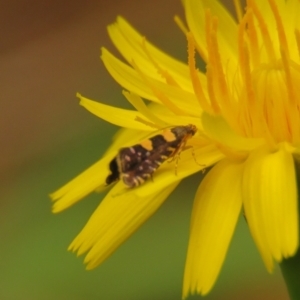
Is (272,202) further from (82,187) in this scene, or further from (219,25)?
(219,25)

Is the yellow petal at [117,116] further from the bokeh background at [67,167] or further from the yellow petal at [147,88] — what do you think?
the bokeh background at [67,167]

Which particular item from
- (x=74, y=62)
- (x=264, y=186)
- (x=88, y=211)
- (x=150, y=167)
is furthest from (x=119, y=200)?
(x=74, y=62)

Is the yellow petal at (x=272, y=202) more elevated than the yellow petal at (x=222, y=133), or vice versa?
the yellow petal at (x=222, y=133)

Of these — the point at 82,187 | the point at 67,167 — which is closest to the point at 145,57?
the point at 82,187

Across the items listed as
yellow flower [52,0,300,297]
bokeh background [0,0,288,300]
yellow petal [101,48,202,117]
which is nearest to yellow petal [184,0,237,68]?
yellow flower [52,0,300,297]

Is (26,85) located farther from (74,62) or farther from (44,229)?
(44,229)

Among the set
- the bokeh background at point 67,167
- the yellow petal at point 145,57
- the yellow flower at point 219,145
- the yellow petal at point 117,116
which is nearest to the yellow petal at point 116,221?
the yellow flower at point 219,145
